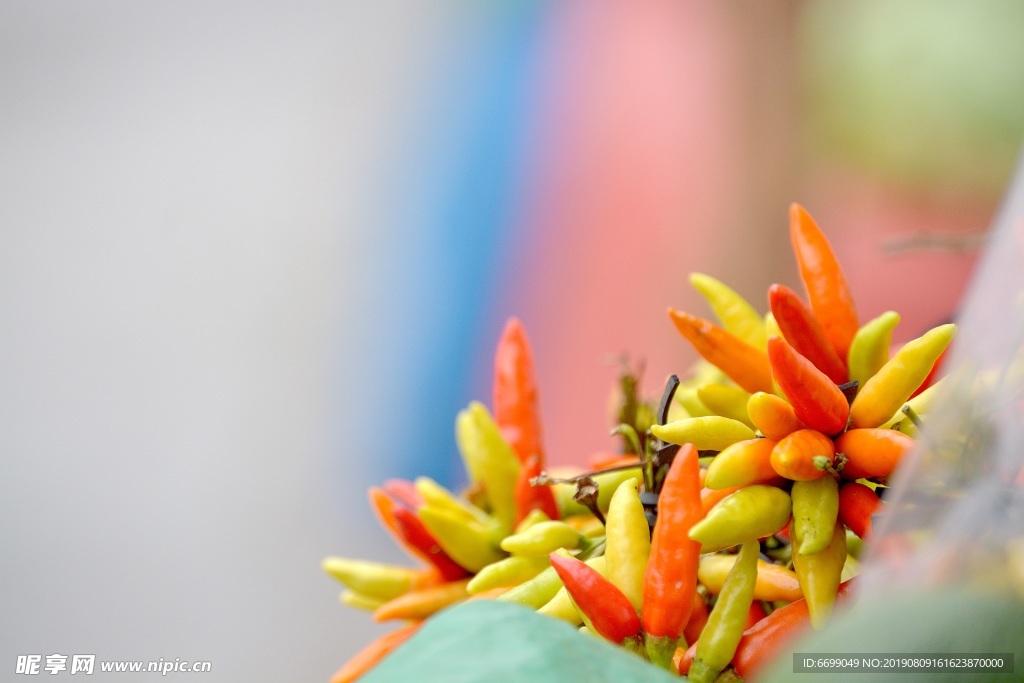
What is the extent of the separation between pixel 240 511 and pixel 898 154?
41.0 inches

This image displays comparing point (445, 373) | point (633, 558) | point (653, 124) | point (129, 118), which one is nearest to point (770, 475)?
point (633, 558)

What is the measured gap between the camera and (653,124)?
1387 mm

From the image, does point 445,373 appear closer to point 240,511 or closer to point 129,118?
point 240,511

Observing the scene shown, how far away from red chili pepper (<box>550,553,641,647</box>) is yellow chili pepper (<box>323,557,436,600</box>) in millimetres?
130

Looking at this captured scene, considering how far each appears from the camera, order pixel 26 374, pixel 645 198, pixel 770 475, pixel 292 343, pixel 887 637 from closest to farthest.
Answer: pixel 887 637 → pixel 770 475 → pixel 26 374 → pixel 292 343 → pixel 645 198

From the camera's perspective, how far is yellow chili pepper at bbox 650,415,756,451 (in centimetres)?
31

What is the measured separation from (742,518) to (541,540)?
94 mm

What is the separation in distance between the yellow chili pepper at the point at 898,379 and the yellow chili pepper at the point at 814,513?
28mm

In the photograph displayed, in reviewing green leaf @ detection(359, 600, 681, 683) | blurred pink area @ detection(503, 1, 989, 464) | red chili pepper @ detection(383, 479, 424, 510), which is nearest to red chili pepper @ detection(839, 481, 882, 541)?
green leaf @ detection(359, 600, 681, 683)

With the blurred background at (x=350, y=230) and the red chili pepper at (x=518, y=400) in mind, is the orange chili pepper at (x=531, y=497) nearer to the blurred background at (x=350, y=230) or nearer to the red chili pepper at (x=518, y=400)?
the red chili pepper at (x=518, y=400)

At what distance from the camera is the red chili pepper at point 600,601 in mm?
295

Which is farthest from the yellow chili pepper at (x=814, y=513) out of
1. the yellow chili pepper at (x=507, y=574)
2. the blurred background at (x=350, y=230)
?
the blurred background at (x=350, y=230)

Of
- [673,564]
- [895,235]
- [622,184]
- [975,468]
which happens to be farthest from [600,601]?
[622,184]

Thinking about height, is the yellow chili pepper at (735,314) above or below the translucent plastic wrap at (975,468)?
above
